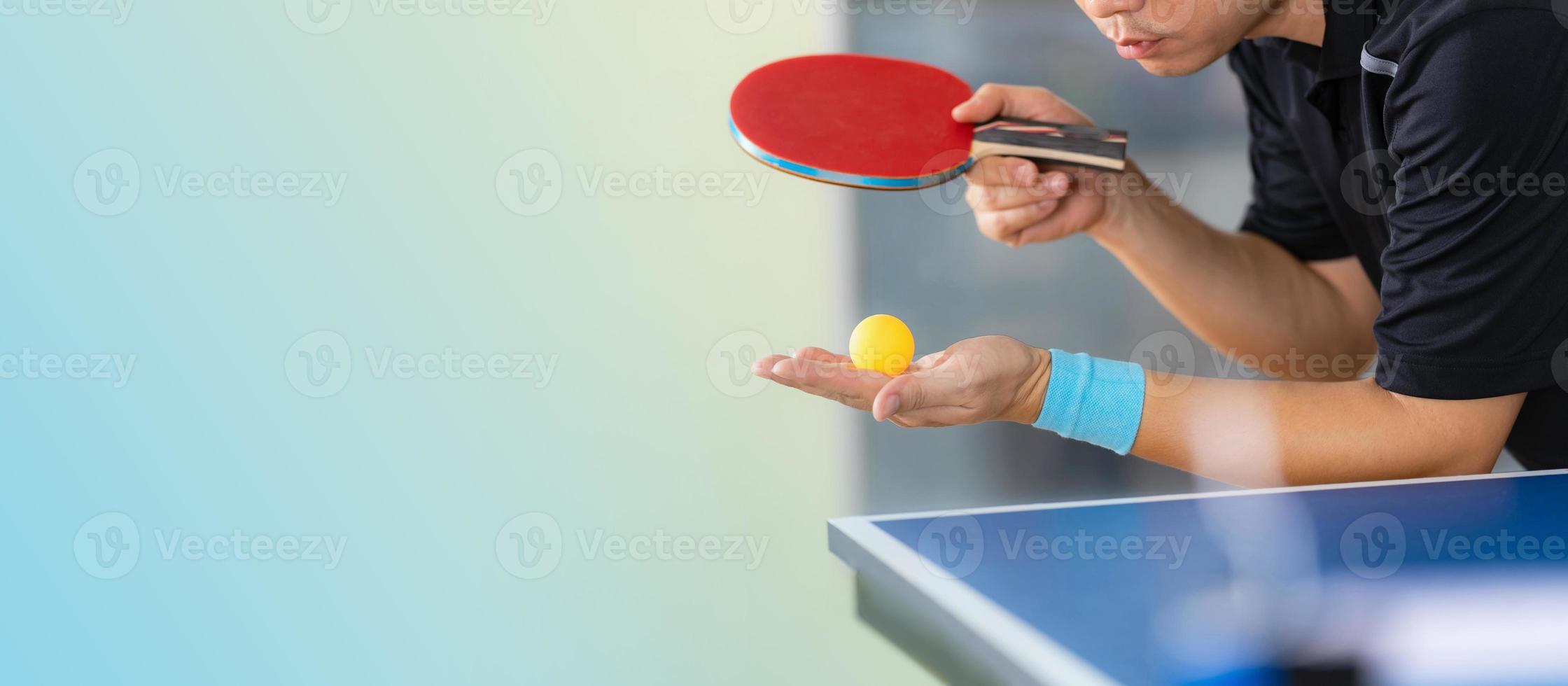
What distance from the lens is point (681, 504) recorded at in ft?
7.89

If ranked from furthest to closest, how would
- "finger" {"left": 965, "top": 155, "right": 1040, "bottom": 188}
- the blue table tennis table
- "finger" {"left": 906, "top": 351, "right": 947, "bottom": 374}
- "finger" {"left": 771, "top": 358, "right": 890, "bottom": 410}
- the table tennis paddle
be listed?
"finger" {"left": 965, "top": 155, "right": 1040, "bottom": 188} < the table tennis paddle < "finger" {"left": 906, "top": 351, "right": 947, "bottom": 374} < "finger" {"left": 771, "top": 358, "right": 890, "bottom": 410} < the blue table tennis table

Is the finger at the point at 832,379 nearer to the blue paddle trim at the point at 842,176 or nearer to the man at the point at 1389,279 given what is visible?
the man at the point at 1389,279

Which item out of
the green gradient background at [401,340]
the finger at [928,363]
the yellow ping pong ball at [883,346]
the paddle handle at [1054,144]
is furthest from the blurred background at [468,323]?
the paddle handle at [1054,144]

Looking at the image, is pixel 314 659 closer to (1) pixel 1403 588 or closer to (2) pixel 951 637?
(2) pixel 951 637

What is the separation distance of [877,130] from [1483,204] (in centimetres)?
66

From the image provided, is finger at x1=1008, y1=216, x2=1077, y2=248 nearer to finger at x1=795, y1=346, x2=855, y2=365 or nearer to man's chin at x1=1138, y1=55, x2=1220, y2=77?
man's chin at x1=1138, y1=55, x2=1220, y2=77

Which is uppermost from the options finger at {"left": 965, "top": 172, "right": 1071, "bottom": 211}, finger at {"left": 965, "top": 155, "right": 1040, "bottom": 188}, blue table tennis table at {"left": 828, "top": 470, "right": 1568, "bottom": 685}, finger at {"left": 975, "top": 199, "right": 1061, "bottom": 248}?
finger at {"left": 965, "top": 155, "right": 1040, "bottom": 188}

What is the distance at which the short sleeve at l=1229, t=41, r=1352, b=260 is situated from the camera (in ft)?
5.31

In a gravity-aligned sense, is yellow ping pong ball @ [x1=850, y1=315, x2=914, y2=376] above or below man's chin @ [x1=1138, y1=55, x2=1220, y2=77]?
below

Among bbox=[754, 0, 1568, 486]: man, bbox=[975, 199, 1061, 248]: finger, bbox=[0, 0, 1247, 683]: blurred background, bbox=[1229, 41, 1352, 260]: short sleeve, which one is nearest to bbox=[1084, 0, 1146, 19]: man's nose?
bbox=[754, 0, 1568, 486]: man

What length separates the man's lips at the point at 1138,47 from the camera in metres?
1.24

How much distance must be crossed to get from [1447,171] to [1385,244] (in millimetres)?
378

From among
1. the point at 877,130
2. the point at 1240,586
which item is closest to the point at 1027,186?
the point at 877,130

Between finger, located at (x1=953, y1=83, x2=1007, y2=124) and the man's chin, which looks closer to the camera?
the man's chin
